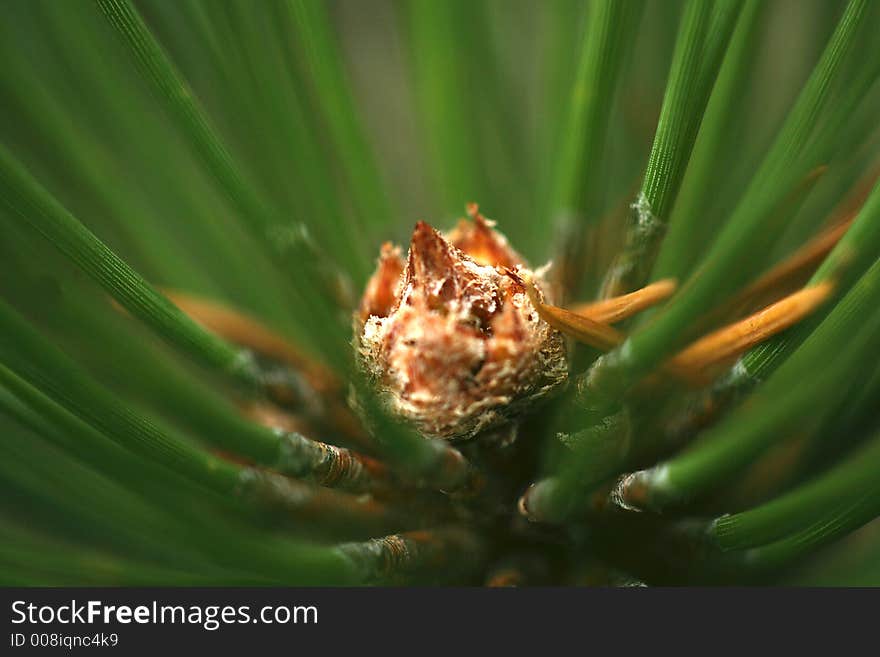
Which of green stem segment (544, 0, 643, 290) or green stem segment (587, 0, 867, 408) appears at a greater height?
green stem segment (544, 0, 643, 290)

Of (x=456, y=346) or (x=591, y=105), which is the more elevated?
(x=591, y=105)

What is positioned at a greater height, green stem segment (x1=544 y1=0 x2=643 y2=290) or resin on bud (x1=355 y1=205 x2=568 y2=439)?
green stem segment (x1=544 y1=0 x2=643 y2=290)

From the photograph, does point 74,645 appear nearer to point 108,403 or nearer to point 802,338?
point 108,403

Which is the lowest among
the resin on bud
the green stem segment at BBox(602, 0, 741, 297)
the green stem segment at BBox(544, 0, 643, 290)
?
the resin on bud

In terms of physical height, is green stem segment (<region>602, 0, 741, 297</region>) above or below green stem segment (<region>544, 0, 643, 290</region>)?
below

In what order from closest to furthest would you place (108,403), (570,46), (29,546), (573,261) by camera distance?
(108,403)
(29,546)
(573,261)
(570,46)

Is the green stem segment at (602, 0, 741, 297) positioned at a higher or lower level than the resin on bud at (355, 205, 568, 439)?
higher

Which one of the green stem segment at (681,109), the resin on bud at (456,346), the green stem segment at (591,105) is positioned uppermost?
the green stem segment at (591,105)

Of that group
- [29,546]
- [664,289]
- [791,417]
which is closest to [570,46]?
[664,289]
